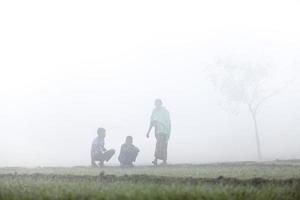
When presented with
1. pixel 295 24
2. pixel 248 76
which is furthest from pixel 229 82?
pixel 295 24

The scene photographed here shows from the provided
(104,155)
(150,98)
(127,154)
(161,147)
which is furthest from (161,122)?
(150,98)

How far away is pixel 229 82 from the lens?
6159cm

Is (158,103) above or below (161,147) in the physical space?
above

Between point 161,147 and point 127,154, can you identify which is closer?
point 127,154

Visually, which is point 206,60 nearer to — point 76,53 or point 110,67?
point 110,67

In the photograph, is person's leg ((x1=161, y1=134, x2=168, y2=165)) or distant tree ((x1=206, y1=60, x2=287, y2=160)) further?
distant tree ((x1=206, y1=60, x2=287, y2=160))

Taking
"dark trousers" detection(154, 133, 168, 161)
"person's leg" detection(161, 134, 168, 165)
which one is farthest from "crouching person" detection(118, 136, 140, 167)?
"person's leg" detection(161, 134, 168, 165)

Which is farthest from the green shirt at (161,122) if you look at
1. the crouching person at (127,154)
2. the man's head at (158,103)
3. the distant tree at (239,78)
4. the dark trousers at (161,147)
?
the distant tree at (239,78)

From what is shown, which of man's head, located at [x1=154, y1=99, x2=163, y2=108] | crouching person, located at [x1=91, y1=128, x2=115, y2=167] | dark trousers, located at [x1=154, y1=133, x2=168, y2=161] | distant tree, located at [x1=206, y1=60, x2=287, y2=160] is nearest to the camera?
dark trousers, located at [x1=154, y1=133, x2=168, y2=161]

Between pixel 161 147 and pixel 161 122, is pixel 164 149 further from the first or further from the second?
A: pixel 161 122

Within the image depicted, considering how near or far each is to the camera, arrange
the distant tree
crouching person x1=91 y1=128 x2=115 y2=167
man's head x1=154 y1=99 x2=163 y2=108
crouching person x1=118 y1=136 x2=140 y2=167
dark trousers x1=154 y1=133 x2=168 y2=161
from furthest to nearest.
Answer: the distant tree
crouching person x1=91 y1=128 x2=115 y2=167
man's head x1=154 y1=99 x2=163 y2=108
dark trousers x1=154 y1=133 x2=168 y2=161
crouching person x1=118 y1=136 x2=140 y2=167

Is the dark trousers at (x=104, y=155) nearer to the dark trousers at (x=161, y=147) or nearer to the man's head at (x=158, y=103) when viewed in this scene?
the dark trousers at (x=161, y=147)

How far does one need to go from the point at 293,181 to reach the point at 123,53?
18713 centimetres

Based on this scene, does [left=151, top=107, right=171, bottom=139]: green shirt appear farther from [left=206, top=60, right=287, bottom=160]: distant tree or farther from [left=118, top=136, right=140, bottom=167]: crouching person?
[left=206, top=60, right=287, bottom=160]: distant tree
